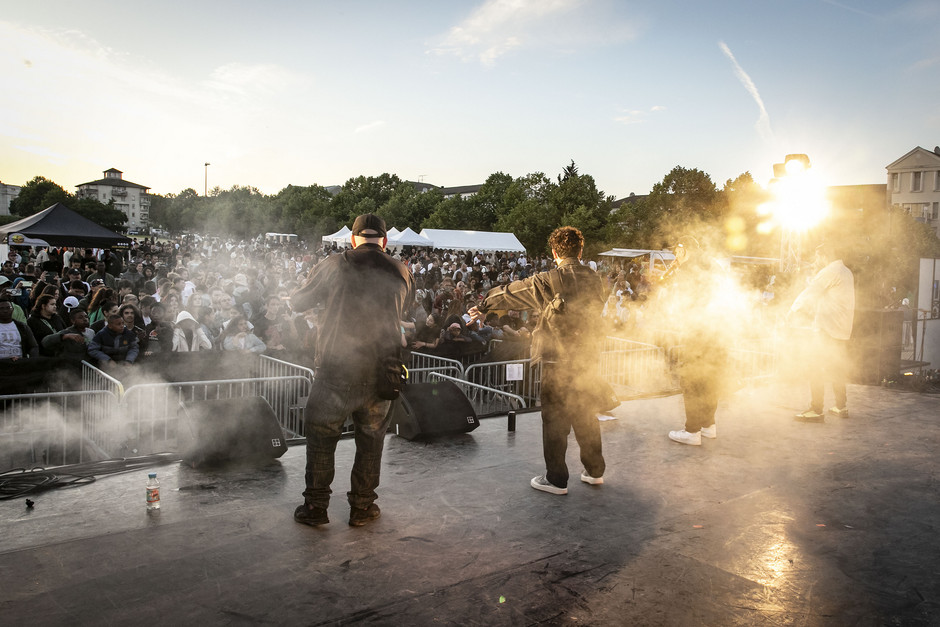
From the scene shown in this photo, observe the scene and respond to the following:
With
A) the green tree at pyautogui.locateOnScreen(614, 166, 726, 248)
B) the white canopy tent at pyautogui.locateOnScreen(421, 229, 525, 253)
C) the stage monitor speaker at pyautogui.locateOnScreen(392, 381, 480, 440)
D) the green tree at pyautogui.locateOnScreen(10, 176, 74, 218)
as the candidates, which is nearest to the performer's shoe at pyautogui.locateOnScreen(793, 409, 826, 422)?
the stage monitor speaker at pyautogui.locateOnScreen(392, 381, 480, 440)

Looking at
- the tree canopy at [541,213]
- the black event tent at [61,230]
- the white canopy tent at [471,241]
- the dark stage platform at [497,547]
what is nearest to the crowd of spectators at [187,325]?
the black event tent at [61,230]

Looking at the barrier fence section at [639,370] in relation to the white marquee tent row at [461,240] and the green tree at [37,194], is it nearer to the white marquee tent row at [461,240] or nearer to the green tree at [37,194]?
the white marquee tent row at [461,240]

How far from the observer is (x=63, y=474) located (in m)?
5.01

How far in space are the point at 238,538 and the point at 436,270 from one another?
70.2 ft

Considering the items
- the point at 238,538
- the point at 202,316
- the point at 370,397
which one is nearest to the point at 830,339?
the point at 370,397

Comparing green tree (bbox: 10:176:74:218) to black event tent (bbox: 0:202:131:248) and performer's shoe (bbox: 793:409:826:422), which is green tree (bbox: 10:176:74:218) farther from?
performer's shoe (bbox: 793:409:826:422)

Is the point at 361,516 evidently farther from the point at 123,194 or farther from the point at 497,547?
the point at 123,194

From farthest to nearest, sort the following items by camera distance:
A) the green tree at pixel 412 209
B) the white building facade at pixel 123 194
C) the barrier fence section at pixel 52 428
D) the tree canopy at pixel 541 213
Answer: the white building facade at pixel 123 194 < the green tree at pixel 412 209 < the tree canopy at pixel 541 213 < the barrier fence section at pixel 52 428

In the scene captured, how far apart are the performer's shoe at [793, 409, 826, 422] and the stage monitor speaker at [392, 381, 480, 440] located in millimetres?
3805

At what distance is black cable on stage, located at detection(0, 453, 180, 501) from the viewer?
15.2ft

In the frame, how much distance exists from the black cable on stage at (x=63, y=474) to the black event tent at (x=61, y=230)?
12731 mm

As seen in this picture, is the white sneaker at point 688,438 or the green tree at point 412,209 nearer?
the white sneaker at point 688,438

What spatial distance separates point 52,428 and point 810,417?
7.94 m

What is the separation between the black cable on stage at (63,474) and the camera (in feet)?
15.2
